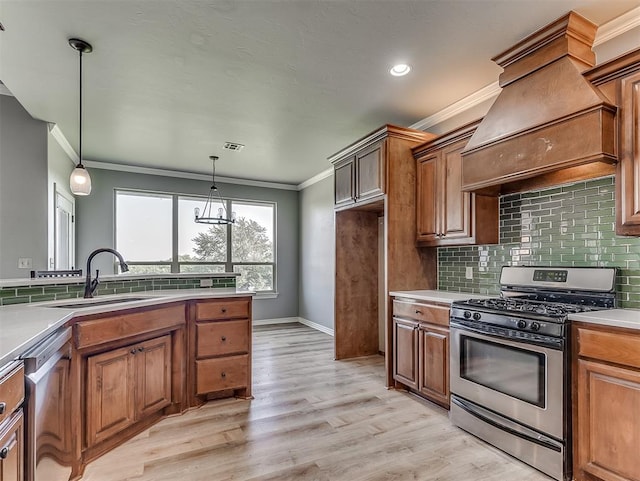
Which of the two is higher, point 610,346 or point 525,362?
point 610,346

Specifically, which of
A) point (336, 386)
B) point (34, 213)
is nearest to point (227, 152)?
point (34, 213)

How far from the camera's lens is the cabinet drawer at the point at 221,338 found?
301 cm

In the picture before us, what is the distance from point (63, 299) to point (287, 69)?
242 centimetres

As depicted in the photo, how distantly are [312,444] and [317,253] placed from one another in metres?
4.11

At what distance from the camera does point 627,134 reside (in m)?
2.03

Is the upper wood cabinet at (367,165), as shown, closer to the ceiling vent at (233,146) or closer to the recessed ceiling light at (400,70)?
the recessed ceiling light at (400,70)

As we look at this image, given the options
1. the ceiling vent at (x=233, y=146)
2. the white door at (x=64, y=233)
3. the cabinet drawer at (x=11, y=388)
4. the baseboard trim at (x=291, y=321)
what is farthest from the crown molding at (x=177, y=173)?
the cabinet drawer at (x=11, y=388)

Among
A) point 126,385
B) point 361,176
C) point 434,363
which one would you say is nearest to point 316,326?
point 361,176

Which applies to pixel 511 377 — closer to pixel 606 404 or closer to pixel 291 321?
pixel 606 404

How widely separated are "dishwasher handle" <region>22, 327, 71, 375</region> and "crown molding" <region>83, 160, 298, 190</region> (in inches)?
176

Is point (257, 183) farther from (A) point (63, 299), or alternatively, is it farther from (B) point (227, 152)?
(A) point (63, 299)

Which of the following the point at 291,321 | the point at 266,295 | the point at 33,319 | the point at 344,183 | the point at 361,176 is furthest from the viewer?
the point at 291,321

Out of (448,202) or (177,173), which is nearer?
(448,202)

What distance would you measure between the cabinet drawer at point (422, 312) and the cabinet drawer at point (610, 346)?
3.25 feet
